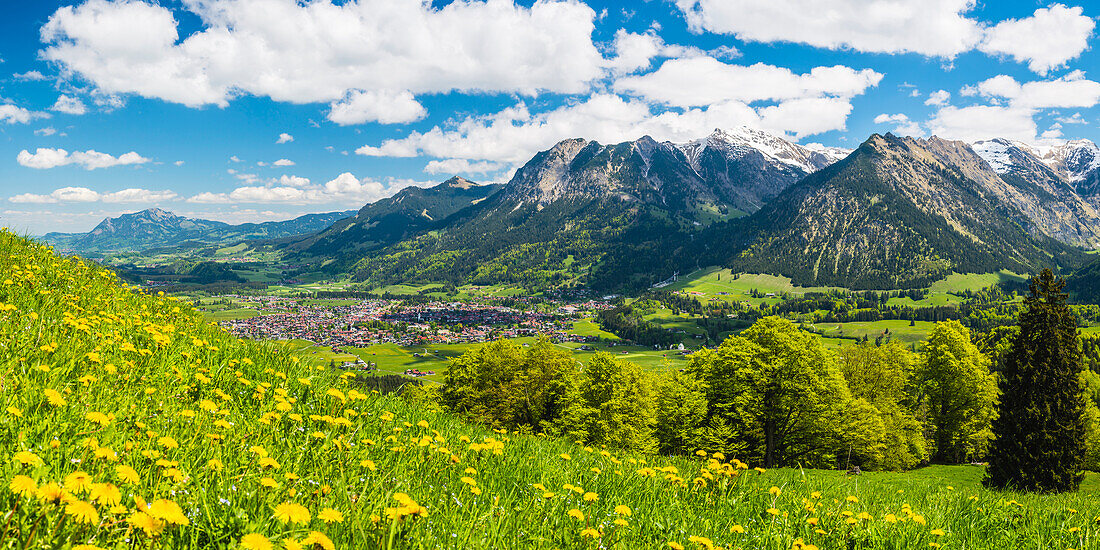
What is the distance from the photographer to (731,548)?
14.9ft

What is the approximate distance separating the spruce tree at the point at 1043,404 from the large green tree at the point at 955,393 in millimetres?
13461

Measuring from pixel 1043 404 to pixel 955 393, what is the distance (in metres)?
16.2

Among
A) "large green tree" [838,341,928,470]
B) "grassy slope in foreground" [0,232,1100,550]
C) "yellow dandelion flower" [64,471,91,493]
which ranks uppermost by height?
"yellow dandelion flower" [64,471,91,493]

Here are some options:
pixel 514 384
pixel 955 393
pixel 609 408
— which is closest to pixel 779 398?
A: pixel 609 408

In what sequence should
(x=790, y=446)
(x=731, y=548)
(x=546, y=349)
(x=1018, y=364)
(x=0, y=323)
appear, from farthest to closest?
(x=546, y=349)
(x=790, y=446)
(x=1018, y=364)
(x=0, y=323)
(x=731, y=548)

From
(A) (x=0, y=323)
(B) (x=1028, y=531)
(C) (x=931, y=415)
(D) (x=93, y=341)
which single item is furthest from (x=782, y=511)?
(C) (x=931, y=415)

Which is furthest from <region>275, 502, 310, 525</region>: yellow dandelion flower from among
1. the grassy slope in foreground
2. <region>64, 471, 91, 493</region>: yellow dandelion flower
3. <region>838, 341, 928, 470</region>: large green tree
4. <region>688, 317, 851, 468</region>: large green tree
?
<region>838, 341, 928, 470</region>: large green tree

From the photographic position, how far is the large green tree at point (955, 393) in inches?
1586

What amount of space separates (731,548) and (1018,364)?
113ft

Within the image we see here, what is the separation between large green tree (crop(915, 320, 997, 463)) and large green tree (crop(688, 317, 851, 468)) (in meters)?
17.1

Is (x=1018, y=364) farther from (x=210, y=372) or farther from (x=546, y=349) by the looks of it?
(x=210, y=372)

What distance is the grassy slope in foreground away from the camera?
9.38 feet

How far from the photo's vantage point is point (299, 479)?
3.59 meters

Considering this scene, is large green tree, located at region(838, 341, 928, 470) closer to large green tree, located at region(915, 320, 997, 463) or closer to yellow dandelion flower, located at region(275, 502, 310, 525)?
large green tree, located at region(915, 320, 997, 463)
